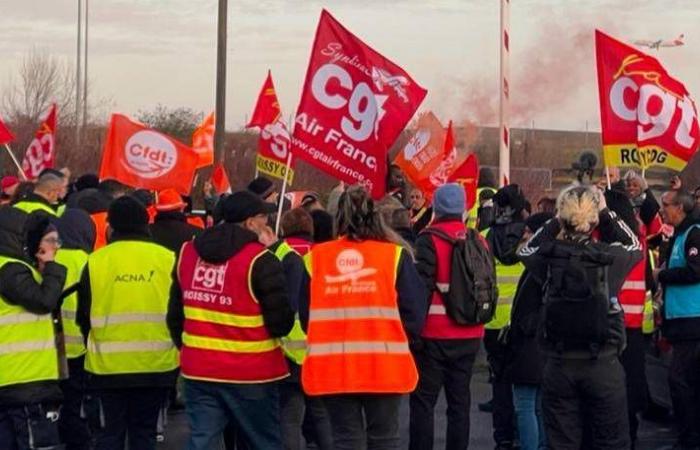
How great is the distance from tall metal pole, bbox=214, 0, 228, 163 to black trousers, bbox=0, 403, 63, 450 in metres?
15.7

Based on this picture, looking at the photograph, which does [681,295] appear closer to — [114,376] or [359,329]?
[359,329]

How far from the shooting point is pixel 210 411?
7.92 metres

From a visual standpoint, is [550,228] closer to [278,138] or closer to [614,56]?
[614,56]

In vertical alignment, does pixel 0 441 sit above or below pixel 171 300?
below

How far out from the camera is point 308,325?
301 inches

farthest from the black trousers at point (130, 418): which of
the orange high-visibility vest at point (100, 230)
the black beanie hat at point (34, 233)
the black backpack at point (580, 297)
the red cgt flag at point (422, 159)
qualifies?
the red cgt flag at point (422, 159)

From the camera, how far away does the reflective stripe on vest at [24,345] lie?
8062 mm

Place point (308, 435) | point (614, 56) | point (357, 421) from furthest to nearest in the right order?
point (614, 56) < point (308, 435) < point (357, 421)

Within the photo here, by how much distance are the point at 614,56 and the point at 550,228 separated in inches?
172

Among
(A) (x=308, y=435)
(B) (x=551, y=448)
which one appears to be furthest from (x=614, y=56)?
(B) (x=551, y=448)

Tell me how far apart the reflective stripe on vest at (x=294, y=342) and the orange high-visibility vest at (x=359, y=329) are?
1.20 meters

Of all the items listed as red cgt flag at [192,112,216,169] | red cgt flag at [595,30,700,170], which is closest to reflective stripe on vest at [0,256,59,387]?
red cgt flag at [595,30,700,170]

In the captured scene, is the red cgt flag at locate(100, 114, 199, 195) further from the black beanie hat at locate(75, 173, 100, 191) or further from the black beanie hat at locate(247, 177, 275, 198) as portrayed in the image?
the black beanie hat at locate(247, 177, 275, 198)

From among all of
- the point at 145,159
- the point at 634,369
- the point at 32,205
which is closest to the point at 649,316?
the point at 634,369
